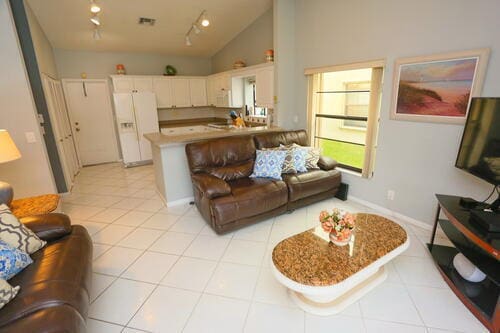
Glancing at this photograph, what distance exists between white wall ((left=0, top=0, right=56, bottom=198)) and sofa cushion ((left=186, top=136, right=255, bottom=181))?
200cm

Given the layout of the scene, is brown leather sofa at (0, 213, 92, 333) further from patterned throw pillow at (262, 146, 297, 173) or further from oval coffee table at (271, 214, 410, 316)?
patterned throw pillow at (262, 146, 297, 173)

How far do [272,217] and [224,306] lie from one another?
1400 mm

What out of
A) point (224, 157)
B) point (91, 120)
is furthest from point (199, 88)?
point (224, 157)

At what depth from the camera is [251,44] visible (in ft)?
17.0

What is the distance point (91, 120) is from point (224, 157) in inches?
170

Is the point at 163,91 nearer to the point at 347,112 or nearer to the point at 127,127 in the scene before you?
the point at 127,127

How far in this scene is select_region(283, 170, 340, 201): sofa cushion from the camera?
306cm

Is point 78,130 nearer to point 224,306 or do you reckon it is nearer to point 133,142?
point 133,142

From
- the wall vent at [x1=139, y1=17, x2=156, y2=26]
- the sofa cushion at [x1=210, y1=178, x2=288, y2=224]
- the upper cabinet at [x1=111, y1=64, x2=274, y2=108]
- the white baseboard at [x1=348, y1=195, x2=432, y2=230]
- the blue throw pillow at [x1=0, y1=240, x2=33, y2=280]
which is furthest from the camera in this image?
the upper cabinet at [x1=111, y1=64, x2=274, y2=108]

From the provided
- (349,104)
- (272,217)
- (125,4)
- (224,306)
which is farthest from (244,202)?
(125,4)

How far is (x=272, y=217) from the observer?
3.11 m

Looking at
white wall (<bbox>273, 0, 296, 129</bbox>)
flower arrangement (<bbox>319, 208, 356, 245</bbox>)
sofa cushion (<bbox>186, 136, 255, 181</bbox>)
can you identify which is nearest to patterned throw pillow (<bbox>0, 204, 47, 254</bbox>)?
sofa cushion (<bbox>186, 136, 255, 181</bbox>)

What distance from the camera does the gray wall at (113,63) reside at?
5.33 meters

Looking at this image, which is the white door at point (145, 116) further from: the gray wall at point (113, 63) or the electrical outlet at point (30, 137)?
the electrical outlet at point (30, 137)
